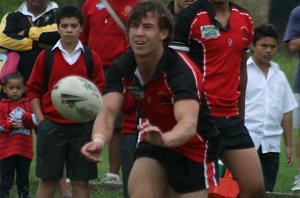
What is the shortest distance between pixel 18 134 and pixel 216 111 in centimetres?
276

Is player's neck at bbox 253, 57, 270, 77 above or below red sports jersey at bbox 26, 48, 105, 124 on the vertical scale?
below

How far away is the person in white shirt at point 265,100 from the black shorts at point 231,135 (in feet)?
5.89

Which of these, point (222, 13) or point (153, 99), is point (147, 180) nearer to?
point (153, 99)

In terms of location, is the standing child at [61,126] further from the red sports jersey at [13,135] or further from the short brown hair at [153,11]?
the short brown hair at [153,11]

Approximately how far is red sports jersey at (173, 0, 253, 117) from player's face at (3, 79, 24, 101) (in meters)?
2.46

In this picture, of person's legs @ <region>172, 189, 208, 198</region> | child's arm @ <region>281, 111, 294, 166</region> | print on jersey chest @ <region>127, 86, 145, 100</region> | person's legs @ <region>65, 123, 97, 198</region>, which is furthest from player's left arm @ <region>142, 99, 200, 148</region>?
child's arm @ <region>281, 111, 294, 166</region>

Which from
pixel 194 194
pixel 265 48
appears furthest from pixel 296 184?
pixel 194 194

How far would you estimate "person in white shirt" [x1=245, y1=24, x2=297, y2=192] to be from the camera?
10367 mm

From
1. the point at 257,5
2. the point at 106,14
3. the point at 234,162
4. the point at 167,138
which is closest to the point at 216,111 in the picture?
the point at 234,162

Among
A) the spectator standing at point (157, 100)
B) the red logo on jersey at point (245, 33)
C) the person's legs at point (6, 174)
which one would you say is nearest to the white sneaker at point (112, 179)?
the person's legs at point (6, 174)

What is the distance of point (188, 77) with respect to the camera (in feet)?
24.0

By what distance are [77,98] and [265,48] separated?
281cm

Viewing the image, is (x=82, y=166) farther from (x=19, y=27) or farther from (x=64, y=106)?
(x=19, y=27)

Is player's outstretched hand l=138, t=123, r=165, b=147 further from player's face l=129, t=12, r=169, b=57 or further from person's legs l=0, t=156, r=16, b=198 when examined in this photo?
person's legs l=0, t=156, r=16, b=198
